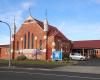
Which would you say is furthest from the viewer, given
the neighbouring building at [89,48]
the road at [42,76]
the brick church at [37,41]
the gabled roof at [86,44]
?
the gabled roof at [86,44]

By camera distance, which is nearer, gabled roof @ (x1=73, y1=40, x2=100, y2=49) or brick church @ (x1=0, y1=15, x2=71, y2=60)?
brick church @ (x1=0, y1=15, x2=71, y2=60)

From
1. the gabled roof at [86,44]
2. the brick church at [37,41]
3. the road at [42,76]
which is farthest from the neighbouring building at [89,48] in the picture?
the road at [42,76]

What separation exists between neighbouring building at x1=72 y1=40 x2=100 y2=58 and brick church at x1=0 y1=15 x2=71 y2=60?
17.4ft

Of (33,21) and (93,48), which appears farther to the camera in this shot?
(93,48)

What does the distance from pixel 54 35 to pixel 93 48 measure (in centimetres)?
1321

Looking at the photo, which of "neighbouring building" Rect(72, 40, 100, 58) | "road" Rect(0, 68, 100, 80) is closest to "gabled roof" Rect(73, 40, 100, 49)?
"neighbouring building" Rect(72, 40, 100, 58)

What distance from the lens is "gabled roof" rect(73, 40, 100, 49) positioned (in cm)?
7646

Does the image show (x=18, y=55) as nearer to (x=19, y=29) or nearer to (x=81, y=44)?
(x=19, y=29)

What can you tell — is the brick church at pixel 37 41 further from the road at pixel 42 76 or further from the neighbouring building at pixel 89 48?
the road at pixel 42 76

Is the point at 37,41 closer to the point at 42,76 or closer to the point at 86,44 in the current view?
the point at 86,44

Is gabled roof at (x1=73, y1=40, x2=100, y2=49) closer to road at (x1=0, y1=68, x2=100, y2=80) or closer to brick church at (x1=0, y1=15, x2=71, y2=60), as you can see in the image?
brick church at (x1=0, y1=15, x2=71, y2=60)

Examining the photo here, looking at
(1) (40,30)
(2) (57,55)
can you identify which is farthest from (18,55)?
(2) (57,55)

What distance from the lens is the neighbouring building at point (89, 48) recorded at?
7581 cm

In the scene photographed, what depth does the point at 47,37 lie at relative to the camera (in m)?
67.2
